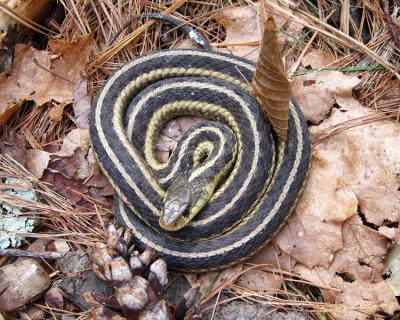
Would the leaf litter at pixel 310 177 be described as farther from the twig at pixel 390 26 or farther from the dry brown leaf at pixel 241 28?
the twig at pixel 390 26

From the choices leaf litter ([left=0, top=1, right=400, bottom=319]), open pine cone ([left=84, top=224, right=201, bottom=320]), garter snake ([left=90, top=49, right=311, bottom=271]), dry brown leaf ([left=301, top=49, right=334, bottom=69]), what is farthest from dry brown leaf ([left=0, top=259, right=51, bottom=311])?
dry brown leaf ([left=301, top=49, right=334, bottom=69])

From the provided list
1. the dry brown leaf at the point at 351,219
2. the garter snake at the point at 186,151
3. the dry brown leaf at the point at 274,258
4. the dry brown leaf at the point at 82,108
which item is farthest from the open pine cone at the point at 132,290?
the dry brown leaf at the point at 82,108

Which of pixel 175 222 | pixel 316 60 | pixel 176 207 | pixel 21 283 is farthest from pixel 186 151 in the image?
pixel 21 283

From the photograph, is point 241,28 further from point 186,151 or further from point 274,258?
point 274,258

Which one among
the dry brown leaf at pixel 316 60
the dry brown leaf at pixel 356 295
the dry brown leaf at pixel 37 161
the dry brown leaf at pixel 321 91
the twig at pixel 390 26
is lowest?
the dry brown leaf at pixel 356 295

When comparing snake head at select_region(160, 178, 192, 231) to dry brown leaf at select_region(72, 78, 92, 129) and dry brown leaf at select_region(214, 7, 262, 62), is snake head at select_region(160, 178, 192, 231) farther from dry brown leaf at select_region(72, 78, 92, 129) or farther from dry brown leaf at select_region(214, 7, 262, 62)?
dry brown leaf at select_region(214, 7, 262, 62)
